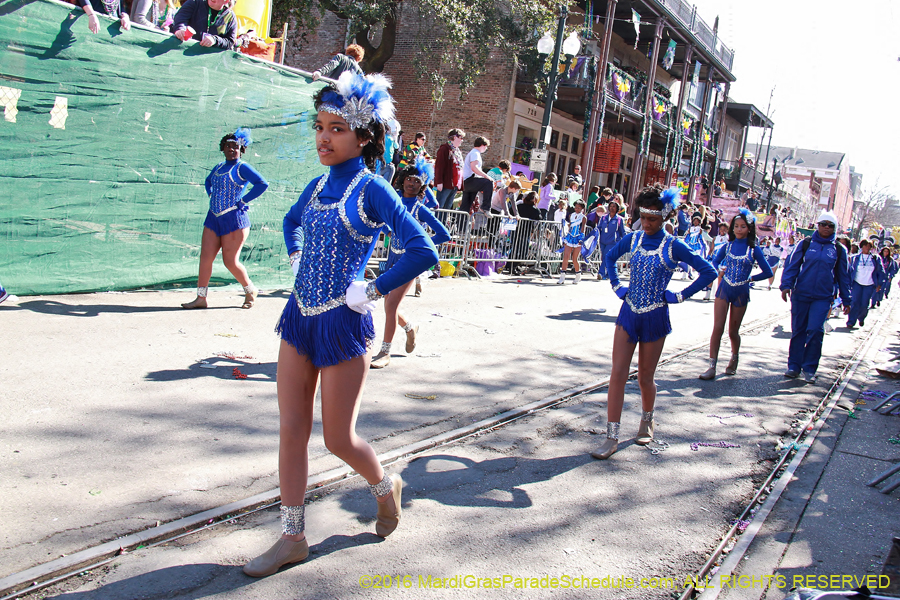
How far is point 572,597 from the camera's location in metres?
3.08

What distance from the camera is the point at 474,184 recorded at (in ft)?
46.6

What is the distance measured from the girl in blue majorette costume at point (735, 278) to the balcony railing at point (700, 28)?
21138 millimetres

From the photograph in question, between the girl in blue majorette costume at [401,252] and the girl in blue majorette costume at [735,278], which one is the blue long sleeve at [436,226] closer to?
the girl in blue majorette costume at [401,252]

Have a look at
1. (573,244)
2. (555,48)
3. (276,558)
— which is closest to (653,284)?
(276,558)

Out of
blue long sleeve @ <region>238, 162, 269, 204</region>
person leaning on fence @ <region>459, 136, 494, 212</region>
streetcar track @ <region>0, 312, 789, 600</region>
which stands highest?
person leaning on fence @ <region>459, 136, 494, 212</region>

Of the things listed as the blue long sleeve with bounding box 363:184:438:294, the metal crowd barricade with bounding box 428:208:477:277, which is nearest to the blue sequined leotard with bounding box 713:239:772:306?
the metal crowd barricade with bounding box 428:208:477:277

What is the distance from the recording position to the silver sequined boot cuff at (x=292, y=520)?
301cm

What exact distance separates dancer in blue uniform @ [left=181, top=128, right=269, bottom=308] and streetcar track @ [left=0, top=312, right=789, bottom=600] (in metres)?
4.07

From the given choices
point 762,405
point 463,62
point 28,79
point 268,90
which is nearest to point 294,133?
point 268,90

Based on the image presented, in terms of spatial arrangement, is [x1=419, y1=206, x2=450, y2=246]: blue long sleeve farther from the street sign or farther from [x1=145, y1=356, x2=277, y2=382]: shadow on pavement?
the street sign

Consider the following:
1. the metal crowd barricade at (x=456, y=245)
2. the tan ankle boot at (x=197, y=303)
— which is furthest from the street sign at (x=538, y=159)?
the tan ankle boot at (x=197, y=303)

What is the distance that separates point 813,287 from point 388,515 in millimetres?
7397

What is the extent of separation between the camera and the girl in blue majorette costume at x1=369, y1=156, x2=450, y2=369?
5938 millimetres

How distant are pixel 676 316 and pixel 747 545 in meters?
9.81
